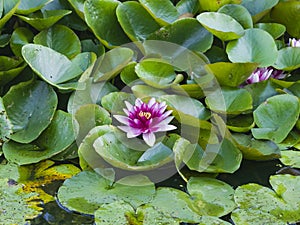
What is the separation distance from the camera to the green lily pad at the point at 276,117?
69.2 inches

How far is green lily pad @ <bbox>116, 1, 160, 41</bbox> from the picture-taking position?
6.47 ft

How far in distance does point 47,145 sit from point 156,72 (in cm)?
47

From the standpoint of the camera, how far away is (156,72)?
6.07ft

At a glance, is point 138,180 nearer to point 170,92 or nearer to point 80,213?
point 80,213

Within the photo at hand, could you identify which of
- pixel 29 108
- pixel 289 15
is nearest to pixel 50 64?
pixel 29 108

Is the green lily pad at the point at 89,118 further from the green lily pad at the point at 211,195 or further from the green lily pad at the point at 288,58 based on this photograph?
the green lily pad at the point at 288,58

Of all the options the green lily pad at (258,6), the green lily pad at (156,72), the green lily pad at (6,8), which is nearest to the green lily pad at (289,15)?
the green lily pad at (258,6)

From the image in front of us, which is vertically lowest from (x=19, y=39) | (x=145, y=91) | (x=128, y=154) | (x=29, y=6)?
(x=128, y=154)

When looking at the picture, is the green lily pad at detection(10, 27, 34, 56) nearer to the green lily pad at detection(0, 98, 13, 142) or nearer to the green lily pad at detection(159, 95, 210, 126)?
the green lily pad at detection(0, 98, 13, 142)

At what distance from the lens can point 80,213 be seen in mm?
1507

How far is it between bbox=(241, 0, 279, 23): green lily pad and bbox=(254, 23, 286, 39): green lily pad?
0.04 meters

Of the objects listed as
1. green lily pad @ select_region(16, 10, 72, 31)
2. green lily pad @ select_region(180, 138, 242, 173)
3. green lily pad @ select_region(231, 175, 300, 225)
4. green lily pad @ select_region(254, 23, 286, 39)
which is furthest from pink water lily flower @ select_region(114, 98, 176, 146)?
green lily pad @ select_region(254, 23, 286, 39)

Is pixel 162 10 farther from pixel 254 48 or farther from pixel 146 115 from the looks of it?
pixel 146 115

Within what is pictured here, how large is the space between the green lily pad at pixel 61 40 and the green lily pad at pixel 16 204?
60cm
